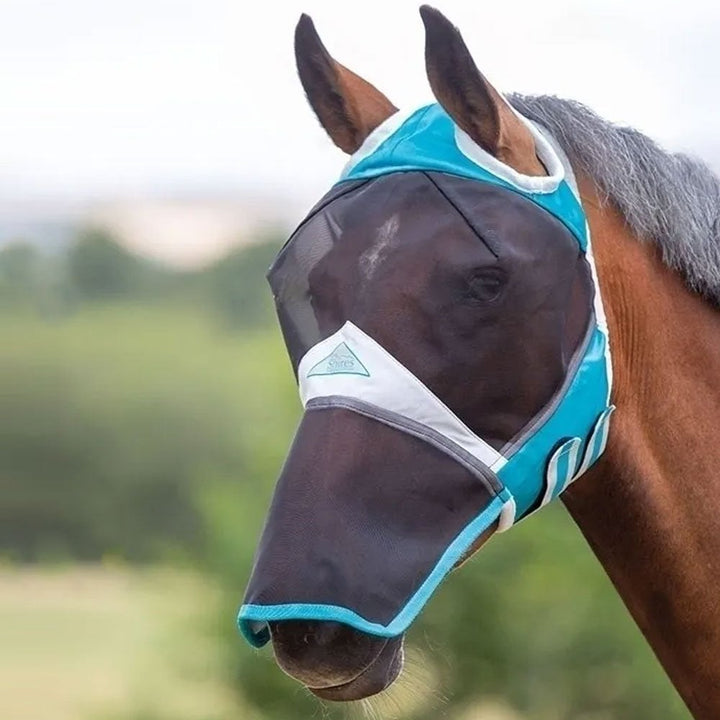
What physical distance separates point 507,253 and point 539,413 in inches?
10.9

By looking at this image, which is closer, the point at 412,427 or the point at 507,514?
the point at 412,427

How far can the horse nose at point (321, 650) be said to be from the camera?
1810 mm

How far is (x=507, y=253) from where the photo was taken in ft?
6.38

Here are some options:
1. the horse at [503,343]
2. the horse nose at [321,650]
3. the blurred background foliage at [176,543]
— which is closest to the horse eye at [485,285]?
the horse at [503,343]

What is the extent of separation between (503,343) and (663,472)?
20.9 inches

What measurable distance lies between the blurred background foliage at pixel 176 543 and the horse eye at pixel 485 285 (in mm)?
2520

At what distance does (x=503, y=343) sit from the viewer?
1.94 metres

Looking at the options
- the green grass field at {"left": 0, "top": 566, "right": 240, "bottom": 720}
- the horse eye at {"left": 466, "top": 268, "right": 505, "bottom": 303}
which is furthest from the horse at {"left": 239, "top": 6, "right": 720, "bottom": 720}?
the green grass field at {"left": 0, "top": 566, "right": 240, "bottom": 720}

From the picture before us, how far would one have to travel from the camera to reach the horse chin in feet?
6.18

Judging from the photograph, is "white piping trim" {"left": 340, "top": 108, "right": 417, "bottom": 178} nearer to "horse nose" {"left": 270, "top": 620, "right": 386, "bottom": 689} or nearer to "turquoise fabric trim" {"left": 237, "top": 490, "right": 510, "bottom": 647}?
"turquoise fabric trim" {"left": 237, "top": 490, "right": 510, "bottom": 647}

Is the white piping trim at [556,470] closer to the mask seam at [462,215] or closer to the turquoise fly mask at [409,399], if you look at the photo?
the turquoise fly mask at [409,399]

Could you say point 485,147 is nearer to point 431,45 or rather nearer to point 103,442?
point 431,45

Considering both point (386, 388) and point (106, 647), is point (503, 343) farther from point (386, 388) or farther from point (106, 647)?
point (106, 647)

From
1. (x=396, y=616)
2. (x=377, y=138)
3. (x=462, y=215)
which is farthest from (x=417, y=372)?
(x=377, y=138)
